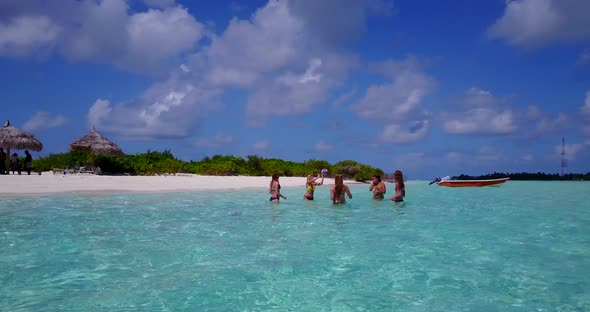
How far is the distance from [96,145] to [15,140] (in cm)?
540

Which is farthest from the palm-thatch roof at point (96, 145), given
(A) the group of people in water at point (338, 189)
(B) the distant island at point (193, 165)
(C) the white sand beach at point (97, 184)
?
(A) the group of people in water at point (338, 189)

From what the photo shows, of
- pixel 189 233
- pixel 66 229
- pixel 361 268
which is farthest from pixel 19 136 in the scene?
pixel 361 268

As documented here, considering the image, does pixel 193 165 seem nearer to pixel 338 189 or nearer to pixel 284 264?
pixel 338 189

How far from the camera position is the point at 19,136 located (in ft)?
97.6

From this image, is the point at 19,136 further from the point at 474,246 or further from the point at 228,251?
the point at 474,246

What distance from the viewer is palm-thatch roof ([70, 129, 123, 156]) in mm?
32750

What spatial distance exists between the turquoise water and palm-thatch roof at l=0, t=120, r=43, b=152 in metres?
20.3

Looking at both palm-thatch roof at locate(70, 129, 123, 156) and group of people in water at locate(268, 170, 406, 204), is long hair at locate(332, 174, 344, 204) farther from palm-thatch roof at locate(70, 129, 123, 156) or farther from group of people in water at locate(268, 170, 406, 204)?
palm-thatch roof at locate(70, 129, 123, 156)

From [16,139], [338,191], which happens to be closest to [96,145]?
[16,139]

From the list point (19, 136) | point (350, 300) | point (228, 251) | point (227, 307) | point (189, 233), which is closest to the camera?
point (227, 307)

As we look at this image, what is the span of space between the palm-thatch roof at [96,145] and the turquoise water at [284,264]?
21.4m

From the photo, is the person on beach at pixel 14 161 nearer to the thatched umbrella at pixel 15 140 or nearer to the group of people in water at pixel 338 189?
the thatched umbrella at pixel 15 140

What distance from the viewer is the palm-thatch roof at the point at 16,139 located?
95.4 ft

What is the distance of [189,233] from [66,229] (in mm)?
3050
